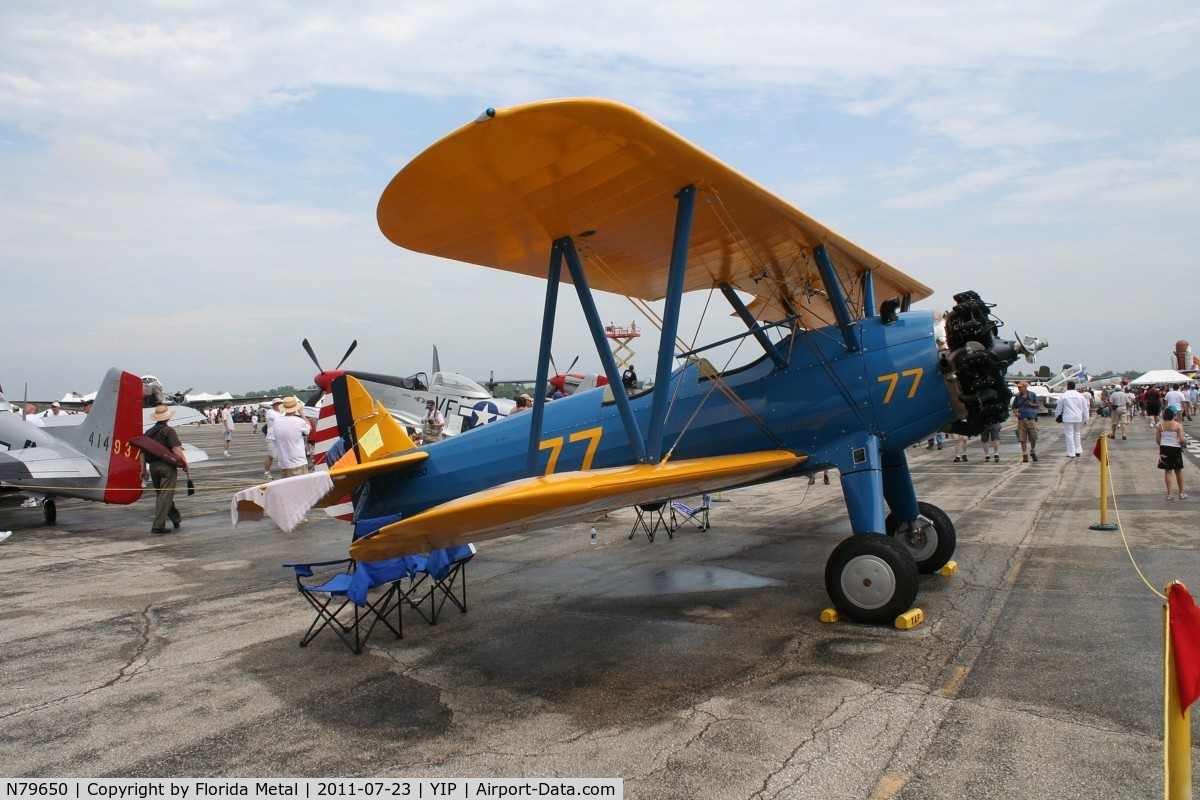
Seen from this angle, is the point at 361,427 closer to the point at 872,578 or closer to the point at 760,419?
the point at 760,419

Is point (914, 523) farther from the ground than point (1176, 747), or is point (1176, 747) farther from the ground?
point (1176, 747)

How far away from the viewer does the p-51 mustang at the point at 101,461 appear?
1195cm

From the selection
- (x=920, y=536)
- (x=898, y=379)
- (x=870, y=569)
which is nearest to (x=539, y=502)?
(x=870, y=569)

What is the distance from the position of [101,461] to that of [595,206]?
11.1 meters

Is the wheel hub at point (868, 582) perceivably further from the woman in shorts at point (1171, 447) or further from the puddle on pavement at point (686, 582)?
the woman in shorts at point (1171, 447)

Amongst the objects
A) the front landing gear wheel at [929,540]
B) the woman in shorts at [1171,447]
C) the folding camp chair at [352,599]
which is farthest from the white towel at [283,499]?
the woman in shorts at [1171,447]

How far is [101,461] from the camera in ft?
40.4

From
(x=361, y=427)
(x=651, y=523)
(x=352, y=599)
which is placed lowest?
(x=651, y=523)

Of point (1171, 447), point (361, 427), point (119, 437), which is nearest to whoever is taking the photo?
point (361, 427)

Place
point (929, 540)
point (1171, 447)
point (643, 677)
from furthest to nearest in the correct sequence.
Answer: point (1171, 447) → point (929, 540) → point (643, 677)

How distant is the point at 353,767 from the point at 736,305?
4912 millimetres

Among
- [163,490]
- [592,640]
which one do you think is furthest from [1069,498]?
[163,490]

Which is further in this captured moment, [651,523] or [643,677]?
[651,523]

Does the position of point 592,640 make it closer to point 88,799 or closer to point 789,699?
point 789,699
